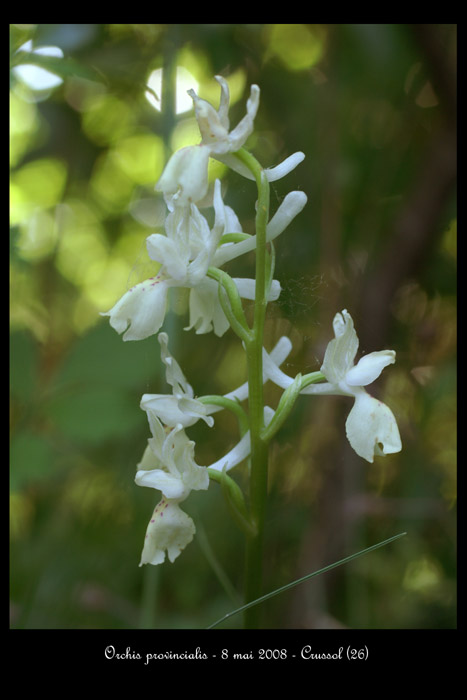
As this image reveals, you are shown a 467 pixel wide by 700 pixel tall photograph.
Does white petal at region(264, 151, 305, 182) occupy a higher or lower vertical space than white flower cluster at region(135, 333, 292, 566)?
higher

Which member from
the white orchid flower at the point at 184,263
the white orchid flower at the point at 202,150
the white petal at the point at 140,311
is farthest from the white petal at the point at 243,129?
the white petal at the point at 140,311

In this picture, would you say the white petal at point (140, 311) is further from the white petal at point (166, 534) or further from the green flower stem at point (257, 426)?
the white petal at point (166, 534)

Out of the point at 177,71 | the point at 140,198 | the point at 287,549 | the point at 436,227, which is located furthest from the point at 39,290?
the point at 436,227

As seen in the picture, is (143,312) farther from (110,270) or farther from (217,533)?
(110,270)

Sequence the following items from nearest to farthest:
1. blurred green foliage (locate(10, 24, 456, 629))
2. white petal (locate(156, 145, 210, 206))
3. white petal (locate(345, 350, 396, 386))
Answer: white petal (locate(156, 145, 210, 206))
white petal (locate(345, 350, 396, 386))
blurred green foliage (locate(10, 24, 456, 629))

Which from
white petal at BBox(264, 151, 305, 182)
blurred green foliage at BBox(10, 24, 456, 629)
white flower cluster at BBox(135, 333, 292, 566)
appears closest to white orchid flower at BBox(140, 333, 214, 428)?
white flower cluster at BBox(135, 333, 292, 566)

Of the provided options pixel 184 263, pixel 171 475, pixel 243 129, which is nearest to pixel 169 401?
pixel 171 475

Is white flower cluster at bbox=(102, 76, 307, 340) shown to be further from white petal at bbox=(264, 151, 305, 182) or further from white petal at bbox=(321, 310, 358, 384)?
white petal at bbox=(321, 310, 358, 384)

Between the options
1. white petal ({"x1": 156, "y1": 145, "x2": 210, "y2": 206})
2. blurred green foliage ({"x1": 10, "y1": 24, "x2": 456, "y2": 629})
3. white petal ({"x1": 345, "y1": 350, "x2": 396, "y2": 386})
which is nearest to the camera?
white petal ({"x1": 156, "y1": 145, "x2": 210, "y2": 206})
